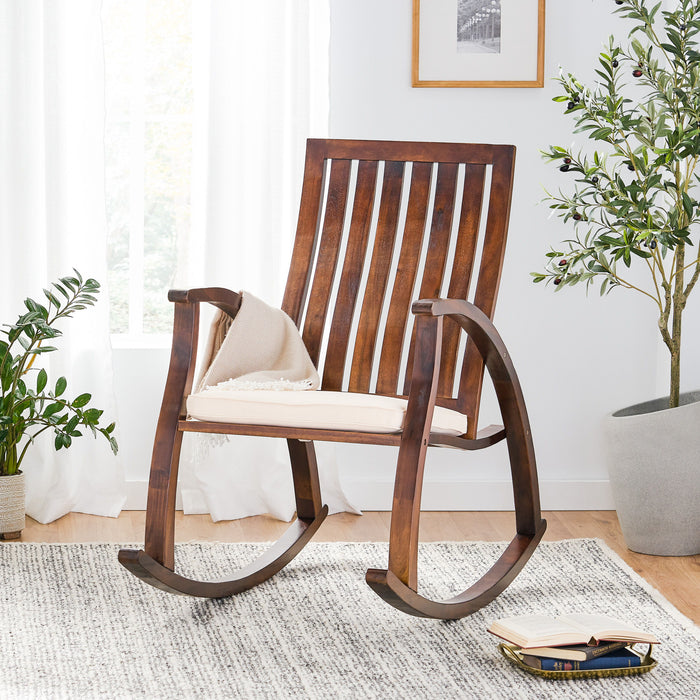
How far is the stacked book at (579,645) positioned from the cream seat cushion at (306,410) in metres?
0.38

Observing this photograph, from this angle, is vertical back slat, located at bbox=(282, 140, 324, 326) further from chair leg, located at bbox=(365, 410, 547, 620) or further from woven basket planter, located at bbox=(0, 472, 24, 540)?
woven basket planter, located at bbox=(0, 472, 24, 540)

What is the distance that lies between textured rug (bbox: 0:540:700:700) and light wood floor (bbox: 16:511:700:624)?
138 millimetres

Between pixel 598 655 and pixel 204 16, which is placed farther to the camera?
pixel 204 16

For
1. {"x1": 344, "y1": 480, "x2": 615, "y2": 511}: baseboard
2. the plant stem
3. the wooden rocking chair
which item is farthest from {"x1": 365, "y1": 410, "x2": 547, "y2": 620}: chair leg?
{"x1": 344, "y1": 480, "x2": 615, "y2": 511}: baseboard

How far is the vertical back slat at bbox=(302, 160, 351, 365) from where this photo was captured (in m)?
2.00

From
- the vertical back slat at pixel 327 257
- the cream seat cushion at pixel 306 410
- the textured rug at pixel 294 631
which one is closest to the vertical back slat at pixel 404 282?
the vertical back slat at pixel 327 257

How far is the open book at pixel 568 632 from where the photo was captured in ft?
4.81

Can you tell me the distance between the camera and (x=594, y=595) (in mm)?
1868

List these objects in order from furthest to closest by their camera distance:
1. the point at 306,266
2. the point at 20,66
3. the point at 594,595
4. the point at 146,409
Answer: the point at 146,409 < the point at 20,66 < the point at 306,266 < the point at 594,595

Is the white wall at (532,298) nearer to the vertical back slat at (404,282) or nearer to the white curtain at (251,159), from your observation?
the white curtain at (251,159)

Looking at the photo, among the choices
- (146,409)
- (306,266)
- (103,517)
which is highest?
(306,266)

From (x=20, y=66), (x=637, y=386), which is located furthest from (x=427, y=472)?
(x=20, y=66)

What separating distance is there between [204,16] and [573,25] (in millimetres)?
993

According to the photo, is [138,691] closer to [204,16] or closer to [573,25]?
[204,16]
